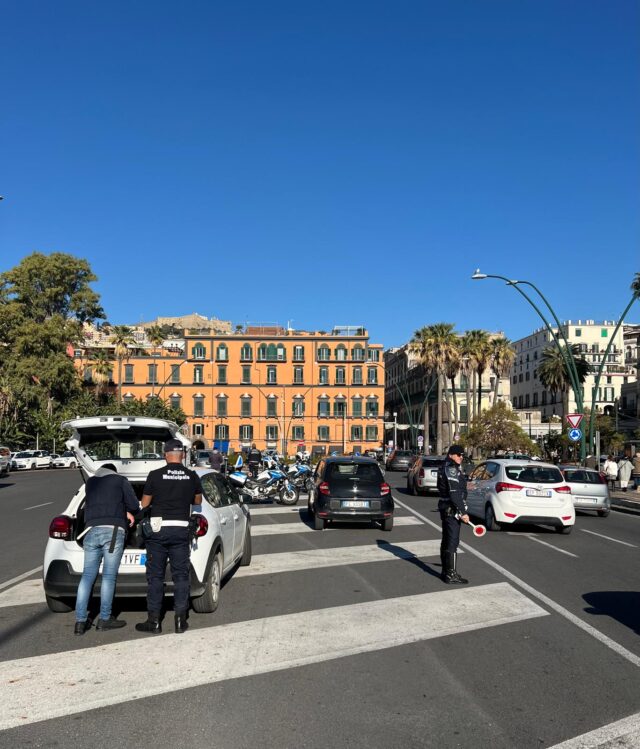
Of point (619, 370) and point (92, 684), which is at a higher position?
point (619, 370)

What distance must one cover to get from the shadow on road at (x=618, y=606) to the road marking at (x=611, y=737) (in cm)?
270

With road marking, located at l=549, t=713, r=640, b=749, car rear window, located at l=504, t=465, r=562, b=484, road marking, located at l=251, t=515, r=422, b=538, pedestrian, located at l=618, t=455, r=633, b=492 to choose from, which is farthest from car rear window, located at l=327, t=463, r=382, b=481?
pedestrian, located at l=618, t=455, r=633, b=492

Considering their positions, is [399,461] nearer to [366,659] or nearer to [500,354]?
[500,354]

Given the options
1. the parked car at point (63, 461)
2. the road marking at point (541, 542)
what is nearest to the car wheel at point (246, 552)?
the road marking at point (541, 542)

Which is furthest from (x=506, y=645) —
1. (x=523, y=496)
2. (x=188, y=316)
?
(x=188, y=316)

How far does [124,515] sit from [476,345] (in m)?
59.9

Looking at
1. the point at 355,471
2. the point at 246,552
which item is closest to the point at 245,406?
the point at 355,471

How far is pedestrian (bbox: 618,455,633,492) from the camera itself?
3259 cm

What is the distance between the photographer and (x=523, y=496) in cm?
1517

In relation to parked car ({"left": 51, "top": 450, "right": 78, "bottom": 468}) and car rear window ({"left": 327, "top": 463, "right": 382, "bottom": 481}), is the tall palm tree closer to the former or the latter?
parked car ({"left": 51, "top": 450, "right": 78, "bottom": 468})

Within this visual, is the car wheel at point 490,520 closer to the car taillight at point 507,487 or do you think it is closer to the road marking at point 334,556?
the car taillight at point 507,487

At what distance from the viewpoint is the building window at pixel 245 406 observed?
8869cm

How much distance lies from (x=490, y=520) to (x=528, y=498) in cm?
95

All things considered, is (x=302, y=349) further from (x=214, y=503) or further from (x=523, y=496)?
(x=214, y=503)
